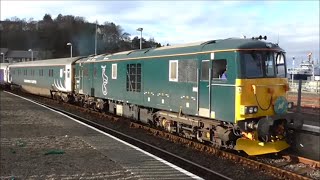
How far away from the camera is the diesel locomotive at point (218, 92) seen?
419 inches

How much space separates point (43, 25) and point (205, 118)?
69952 mm

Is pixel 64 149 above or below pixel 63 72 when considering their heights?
below

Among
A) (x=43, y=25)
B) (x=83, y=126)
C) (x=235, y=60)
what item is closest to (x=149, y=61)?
(x=83, y=126)

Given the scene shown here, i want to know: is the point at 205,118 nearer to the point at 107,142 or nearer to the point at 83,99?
the point at 107,142

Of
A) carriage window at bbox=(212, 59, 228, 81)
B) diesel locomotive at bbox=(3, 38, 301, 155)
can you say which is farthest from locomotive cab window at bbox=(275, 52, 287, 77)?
carriage window at bbox=(212, 59, 228, 81)

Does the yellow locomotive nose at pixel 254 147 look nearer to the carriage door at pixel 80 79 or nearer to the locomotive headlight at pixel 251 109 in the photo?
the locomotive headlight at pixel 251 109

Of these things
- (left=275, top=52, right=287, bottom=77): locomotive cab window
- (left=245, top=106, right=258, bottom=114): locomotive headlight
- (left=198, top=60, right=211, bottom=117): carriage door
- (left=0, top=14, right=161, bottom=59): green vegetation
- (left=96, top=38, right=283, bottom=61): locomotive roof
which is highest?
(left=0, top=14, right=161, bottom=59): green vegetation

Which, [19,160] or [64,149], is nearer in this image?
[19,160]

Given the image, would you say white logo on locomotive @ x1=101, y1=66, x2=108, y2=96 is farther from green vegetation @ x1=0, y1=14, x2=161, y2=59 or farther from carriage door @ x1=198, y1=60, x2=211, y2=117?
green vegetation @ x1=0, y1=14, x2=161, y2=59

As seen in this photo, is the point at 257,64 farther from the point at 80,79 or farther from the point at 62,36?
the point at 62,36

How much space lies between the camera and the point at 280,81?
37.2ft

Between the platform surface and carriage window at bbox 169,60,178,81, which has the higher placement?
carriage window at bbox 169,60,178,81

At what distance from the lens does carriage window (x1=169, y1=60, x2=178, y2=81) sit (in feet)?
44.4

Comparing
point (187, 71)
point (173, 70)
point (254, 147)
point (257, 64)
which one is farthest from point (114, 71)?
point (254, 147)
